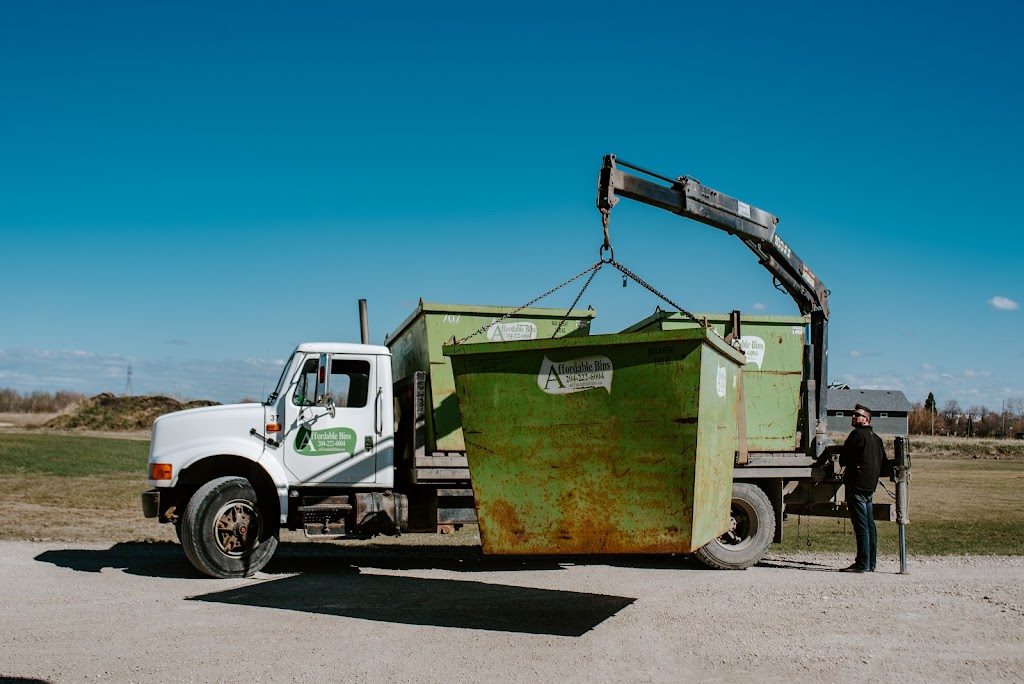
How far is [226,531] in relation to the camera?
9.27 metres

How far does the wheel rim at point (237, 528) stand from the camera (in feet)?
30.4

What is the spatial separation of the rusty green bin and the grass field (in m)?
6.94

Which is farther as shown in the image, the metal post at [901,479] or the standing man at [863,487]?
the metal post at [901,479]

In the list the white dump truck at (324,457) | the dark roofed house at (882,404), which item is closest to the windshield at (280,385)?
the white dump truck at (324,457)

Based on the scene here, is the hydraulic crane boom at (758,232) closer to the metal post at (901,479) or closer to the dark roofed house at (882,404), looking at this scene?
the metal post at (901,479)

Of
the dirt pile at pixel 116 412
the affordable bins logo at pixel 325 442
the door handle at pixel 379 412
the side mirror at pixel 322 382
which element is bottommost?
the dirt pile at pixel 116 412

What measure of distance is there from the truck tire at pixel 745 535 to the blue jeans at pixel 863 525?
0.97 metres

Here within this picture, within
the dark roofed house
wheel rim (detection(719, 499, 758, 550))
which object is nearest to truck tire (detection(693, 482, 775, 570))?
wheel rim (detection(719, 499, 758, 550))

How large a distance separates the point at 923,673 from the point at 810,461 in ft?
15.2

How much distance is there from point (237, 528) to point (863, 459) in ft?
23.7

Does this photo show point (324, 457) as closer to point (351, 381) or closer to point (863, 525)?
point (351, 381)

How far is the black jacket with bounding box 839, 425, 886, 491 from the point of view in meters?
10.3

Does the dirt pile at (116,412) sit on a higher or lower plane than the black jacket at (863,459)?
lower

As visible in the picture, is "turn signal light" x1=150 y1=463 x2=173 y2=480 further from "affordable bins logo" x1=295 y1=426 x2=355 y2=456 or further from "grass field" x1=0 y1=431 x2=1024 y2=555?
"grass field" x1=0 y1=431 x2=1024 y2=555
